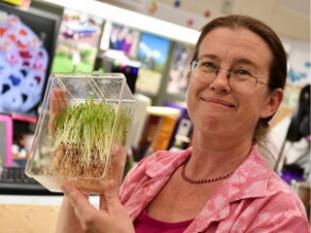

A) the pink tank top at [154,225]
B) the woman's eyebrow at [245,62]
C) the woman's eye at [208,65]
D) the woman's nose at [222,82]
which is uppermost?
the woman's eyebrow at [245,62]

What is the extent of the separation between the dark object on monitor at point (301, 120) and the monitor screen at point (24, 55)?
152 cm

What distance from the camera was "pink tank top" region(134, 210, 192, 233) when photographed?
3.74 ft

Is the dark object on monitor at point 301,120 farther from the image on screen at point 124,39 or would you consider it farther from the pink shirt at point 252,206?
the pink shirt at point 252,206

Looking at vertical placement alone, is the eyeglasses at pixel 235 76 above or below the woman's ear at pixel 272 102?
above

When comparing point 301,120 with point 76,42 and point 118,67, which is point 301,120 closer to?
point 118,67

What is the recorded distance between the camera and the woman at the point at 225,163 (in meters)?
1.03

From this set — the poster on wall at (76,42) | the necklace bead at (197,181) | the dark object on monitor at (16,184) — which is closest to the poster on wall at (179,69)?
the poster on wall at (76,42)

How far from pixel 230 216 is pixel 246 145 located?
23 cm

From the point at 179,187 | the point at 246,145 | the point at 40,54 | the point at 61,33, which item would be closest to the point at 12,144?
the point at 40,54

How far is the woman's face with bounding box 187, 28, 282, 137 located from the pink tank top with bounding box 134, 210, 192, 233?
0.24 m

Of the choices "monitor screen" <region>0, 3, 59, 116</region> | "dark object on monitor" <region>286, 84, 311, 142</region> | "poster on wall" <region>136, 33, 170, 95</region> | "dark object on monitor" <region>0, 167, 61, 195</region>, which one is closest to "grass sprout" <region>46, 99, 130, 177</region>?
"dark object on monitor" <region>0, 167, 61, 195</region>

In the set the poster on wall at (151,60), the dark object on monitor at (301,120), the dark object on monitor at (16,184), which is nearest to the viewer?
the dark object on monitor at (16,184)

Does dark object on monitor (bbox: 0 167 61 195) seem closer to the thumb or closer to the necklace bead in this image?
the necklace bead

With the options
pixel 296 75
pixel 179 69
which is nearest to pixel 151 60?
pixel 179 69
